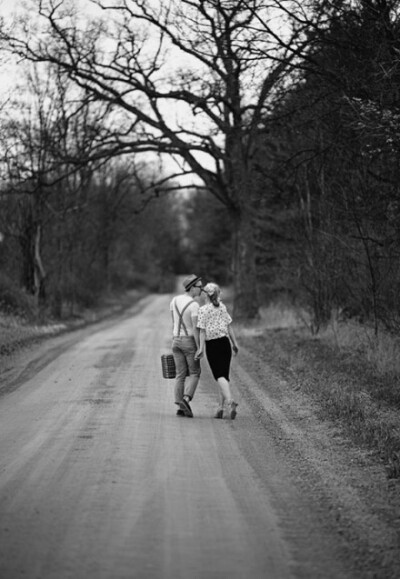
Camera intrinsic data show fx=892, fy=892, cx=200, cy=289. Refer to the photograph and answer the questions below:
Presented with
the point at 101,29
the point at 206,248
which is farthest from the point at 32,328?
the point at 206,248

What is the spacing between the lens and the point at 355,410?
11.6m

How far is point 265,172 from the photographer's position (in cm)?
2928

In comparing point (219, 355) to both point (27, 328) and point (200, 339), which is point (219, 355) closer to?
point (200, 339)

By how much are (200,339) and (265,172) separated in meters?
17.8

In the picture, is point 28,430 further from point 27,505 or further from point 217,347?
Result: point 27,505

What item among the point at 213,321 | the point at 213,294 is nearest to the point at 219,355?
the point at 213,321

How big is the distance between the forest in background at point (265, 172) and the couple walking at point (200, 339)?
3.03 meters

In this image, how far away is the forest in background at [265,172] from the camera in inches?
562

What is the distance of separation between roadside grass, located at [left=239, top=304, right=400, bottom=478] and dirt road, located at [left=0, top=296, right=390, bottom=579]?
93cm

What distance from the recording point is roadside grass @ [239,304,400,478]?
1021 centimetres

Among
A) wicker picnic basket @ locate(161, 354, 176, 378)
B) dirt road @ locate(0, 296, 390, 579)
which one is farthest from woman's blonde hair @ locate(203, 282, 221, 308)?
dirt road @ locate(0, 296, 390, 579)

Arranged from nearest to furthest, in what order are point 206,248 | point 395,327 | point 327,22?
point 327,22 → point 395,327 → point 206,248

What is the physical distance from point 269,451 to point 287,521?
2.80 m

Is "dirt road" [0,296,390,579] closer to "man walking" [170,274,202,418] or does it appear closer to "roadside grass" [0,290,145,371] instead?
"man walking" [170,274,202,418]
